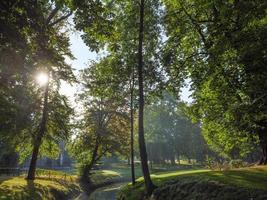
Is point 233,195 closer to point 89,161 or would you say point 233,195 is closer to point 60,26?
point 60,26

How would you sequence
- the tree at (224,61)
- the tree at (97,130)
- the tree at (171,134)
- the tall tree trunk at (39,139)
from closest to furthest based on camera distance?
the tree at (224,61)
the tall tree trunk at (39,139)
the tree at (97,130)
the tree at (171,134)

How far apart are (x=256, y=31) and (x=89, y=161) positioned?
97.6 feet

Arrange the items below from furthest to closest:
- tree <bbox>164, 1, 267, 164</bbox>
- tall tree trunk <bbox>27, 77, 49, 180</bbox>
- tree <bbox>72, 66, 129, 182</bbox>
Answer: tree <bbox>72, 66, 129, 182</bbox>, tall tree trunk <bbox>27, 77, 49, 180</bbox>, tree <bbox>164, 1, 267, 164</bbox>

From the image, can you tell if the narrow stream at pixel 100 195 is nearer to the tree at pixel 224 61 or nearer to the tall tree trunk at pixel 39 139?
the tall tree trunk at pixel 39 139

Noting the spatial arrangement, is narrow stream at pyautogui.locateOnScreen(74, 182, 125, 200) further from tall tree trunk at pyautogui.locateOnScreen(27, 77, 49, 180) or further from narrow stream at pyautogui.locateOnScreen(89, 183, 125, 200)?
tall tree trunk at pyautogui.locateOnScreen(27, 77, 49, 180)

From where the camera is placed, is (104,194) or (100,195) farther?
(104,194)

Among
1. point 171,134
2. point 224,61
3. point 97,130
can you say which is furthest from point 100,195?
point 171,134

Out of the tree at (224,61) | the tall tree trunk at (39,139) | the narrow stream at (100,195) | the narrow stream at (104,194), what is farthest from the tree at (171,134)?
the tree at (224,61)

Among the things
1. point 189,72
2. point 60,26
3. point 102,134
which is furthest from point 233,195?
point 102,134

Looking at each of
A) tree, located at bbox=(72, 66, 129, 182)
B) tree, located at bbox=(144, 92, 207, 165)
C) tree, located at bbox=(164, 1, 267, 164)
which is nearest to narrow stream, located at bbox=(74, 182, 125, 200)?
tree, located at bbox=(72, 66, 129, 182)

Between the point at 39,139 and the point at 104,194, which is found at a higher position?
the point at 39,139

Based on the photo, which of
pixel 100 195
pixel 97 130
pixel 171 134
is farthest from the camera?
pixel 171 134

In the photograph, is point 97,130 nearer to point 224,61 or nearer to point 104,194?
point 104,194

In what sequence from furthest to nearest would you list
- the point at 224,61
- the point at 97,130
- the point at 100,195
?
the point at 97,130 → the point at 100,195 → the point at 224,61
